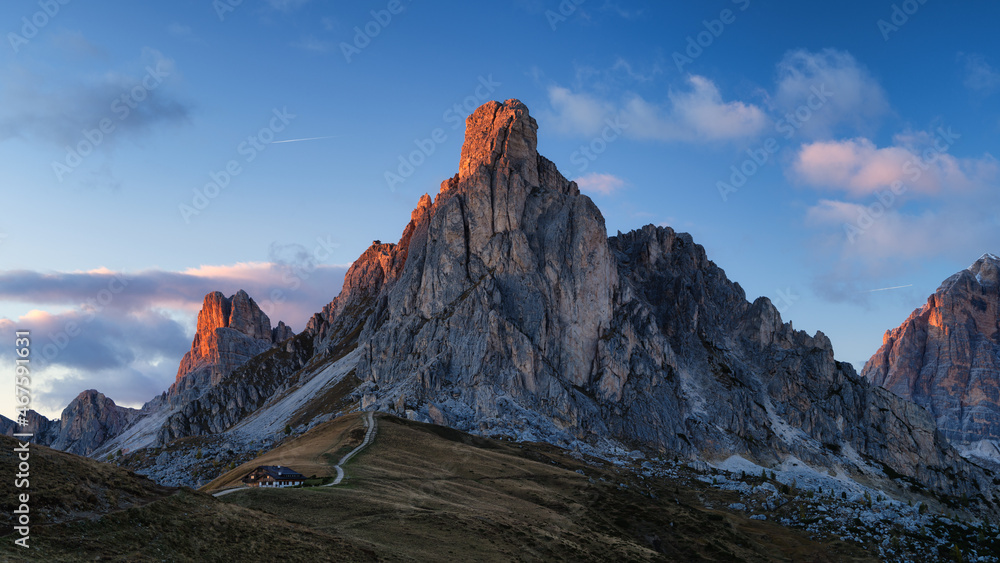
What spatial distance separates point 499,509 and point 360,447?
35365 millimetres

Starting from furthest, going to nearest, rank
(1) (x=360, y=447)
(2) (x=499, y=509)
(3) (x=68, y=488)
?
(1) (x=360, y=447), (2) (x=499, y=509), (3) (x=68, y=488)

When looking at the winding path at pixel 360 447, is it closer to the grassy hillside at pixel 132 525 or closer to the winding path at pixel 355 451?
the winding path at pixel 355 451

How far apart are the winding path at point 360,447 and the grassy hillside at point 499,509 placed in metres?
1.37

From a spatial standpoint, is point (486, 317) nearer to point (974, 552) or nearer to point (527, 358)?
point (527, 358)

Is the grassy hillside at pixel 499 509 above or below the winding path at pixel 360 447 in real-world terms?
below

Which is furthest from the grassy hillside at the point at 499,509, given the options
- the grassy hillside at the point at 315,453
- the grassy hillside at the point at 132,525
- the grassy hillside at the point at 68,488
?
the grassy hillside at the point at 68,488

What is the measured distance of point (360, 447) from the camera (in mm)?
111750

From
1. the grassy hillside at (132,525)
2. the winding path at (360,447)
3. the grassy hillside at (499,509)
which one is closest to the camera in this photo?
the grassy hillside at (132,525)

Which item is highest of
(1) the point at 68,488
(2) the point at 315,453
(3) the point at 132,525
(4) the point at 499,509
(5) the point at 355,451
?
(5) the point at 355,451

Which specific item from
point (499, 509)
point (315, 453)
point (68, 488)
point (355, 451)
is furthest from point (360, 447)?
point (68, 488)

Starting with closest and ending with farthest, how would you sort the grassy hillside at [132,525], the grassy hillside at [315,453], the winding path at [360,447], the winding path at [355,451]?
the grassy hillside at [132,525] → the winding path at [355,451] → the winding path at [360,447] → the grassy hillside at [315,453]

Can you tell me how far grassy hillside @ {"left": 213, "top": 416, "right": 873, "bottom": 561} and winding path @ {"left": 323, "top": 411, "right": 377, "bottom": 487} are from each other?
1.37 meters

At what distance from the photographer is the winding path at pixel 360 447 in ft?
281

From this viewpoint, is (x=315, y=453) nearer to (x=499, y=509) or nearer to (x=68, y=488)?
(x=499, y=509)
